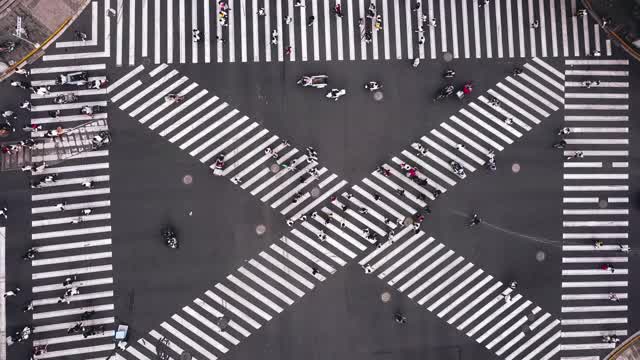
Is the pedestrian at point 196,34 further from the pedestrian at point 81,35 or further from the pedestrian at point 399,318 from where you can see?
the pedestrian at point 399,318

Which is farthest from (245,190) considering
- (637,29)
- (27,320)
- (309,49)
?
(637,29)

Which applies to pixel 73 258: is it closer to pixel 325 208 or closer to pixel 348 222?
pixel 325 208

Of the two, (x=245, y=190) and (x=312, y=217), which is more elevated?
(x=245, y=190)

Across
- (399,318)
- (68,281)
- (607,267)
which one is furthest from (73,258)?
(607,267)

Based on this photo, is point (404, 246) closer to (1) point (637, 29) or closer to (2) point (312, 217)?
(2) point (312, 217)

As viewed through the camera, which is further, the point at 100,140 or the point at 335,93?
the point at 335,93

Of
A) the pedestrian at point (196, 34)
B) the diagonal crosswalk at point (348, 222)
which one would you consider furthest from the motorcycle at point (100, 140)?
the pedestrian at point (196, 34)
